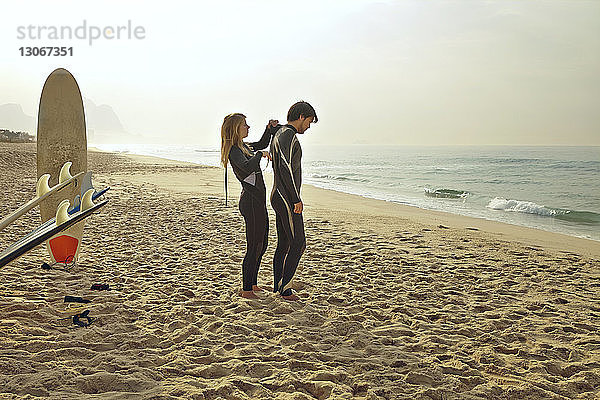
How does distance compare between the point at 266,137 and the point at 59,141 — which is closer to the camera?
the point at 266,137

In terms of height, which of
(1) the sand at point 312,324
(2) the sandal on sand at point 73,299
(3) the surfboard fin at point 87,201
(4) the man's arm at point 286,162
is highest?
(4) the man's arm at point 286,162

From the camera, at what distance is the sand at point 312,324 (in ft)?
11.0

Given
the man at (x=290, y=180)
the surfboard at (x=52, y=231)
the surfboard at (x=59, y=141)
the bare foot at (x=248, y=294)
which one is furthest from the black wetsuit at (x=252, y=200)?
the surfboard at (x=59, y=141)

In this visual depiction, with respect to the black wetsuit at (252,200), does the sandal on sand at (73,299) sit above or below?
below

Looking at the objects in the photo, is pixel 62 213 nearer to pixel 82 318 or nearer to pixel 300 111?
pixel 82 318

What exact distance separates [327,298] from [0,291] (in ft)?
11.6

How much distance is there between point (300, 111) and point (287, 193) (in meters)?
0.87

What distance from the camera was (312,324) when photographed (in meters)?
4.52

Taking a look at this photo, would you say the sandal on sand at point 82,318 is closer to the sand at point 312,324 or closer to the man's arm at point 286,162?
the sand at point 312,324

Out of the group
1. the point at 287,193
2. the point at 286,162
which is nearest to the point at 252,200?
the point at 287,193

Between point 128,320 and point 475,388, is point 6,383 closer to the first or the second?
point 128,320

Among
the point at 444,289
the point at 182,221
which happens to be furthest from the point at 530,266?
the point at 182,221

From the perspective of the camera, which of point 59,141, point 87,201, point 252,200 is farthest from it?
point 59,141

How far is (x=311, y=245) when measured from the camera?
26.4 ft
